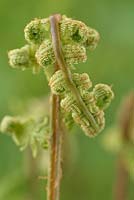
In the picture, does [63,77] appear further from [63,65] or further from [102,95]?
[102,95]

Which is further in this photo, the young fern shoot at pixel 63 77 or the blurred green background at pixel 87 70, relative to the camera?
the blurred green background at pixel 87 70

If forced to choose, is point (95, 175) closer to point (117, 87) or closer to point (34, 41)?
point (117, 87)

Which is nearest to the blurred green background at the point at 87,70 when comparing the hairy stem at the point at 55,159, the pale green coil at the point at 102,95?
the pale green coil at the point at 102,95

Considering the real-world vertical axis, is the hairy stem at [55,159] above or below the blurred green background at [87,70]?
below

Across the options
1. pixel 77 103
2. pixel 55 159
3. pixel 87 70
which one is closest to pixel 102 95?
pixel 77 103

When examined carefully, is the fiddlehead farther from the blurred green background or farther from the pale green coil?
the blurred green background

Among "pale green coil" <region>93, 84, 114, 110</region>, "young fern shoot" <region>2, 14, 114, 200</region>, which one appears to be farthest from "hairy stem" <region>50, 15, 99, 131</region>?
"pale green coil" <region>93, 84, 114, 110</region>

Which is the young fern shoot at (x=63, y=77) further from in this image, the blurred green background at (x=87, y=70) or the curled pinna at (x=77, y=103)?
the blurred green background at (x=87, y=70)

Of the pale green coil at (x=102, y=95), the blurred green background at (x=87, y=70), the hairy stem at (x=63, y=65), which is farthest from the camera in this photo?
the blurred green background at (x=87, y=70)
